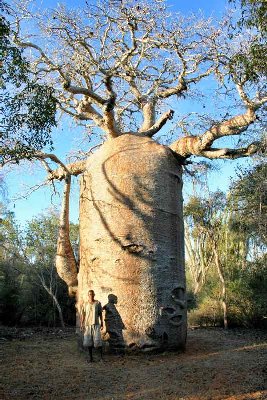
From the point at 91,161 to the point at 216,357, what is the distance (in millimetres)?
3837

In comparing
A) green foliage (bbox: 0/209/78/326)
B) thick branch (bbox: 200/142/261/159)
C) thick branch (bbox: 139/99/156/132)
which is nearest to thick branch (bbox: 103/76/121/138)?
thick branch (bbox: 139/99/156/132)

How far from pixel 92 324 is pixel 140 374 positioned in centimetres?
136

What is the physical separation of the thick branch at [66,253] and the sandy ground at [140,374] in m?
1.22

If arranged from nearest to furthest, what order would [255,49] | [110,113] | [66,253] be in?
[255,49], [110,113], [66,253]

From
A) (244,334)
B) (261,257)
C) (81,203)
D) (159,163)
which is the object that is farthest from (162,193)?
(261,257)

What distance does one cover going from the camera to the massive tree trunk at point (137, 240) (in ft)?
22.7

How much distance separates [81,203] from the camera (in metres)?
7.98

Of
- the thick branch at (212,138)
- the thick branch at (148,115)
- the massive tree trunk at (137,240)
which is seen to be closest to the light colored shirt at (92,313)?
the massive tree trunk at (137,240)

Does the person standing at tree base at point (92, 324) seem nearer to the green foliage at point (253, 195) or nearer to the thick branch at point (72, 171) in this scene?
the thick branch at point (72, 171)

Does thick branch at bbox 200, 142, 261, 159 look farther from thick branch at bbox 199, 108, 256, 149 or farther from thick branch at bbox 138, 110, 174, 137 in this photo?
thick branch at bbox 138, 110, 174, 137

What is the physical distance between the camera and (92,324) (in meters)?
6.80

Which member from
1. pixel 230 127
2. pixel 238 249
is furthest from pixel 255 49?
pixel 238 249

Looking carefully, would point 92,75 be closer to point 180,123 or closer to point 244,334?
point 180,123

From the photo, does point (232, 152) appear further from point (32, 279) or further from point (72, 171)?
point (32, 279)
